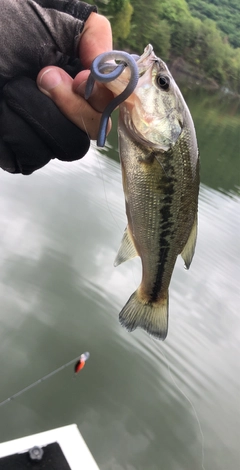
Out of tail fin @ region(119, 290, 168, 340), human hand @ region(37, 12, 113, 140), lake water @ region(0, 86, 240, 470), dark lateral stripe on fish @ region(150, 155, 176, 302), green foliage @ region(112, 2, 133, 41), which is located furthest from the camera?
green foliage @ region(112, 2, 133, 41)

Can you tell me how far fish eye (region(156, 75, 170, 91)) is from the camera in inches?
65.2

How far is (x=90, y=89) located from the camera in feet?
4.96

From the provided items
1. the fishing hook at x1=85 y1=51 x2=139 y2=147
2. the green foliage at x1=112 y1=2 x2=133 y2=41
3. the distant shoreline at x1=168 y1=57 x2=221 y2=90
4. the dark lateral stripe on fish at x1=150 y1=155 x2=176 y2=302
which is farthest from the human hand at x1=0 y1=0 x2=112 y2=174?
the distant shoreline at x1=168 y1=57 x2=221 y2=90

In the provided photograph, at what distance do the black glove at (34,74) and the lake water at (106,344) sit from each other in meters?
3.91

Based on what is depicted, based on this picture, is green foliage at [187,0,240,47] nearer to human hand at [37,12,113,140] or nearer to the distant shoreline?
the distant shoreline

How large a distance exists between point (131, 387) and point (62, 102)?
481 centimetres

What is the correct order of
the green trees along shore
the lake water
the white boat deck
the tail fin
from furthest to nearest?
the green trees along shore < the lake water < the white boat deck < the tail fin

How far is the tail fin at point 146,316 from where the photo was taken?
81.2 inches

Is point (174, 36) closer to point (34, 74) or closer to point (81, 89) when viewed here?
point (34, 74)

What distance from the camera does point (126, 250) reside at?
202cm

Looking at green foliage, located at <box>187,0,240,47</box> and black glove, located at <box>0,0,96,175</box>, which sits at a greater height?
green foliage, located at <box>187,0,240,47</box>

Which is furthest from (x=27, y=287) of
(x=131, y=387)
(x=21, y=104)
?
(x=21, y=104)

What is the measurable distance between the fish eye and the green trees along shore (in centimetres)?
3270

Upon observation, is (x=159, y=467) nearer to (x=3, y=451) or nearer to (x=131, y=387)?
(x=131, y=387)
